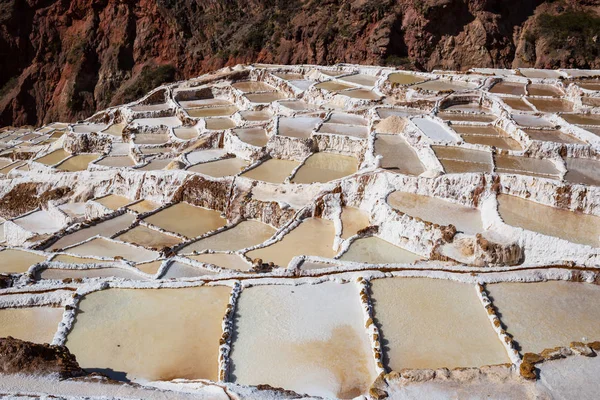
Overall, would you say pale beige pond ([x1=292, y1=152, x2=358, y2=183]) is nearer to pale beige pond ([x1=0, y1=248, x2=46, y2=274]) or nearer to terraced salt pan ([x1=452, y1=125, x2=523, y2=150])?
terraced salt pan ([x1=452, y1=125, x2=523, y2=150])

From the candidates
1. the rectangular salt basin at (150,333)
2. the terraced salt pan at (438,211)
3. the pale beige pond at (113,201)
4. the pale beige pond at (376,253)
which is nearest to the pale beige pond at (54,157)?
the pale beige pond at (113,201)

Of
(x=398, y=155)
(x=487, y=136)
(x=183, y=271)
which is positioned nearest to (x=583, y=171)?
(x=487, y=136)

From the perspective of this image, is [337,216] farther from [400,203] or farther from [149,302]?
[149,302]

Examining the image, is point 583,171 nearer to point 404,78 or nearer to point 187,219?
point 187,219

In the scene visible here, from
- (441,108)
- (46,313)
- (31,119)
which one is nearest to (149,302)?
(46,313)

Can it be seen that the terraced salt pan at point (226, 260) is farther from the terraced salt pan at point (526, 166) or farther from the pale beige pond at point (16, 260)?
the terraced salt pan at point (526, 166)
